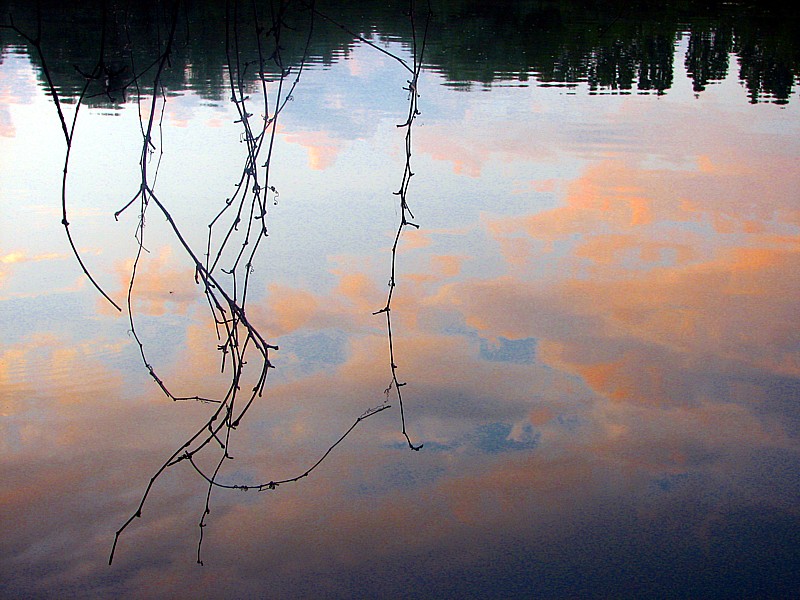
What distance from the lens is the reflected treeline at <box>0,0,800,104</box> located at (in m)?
9.44

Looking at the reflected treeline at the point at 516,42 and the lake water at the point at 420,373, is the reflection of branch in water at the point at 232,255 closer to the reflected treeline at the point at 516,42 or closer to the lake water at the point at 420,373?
the lake water at the point at 420,373

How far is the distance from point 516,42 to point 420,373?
35.1ft

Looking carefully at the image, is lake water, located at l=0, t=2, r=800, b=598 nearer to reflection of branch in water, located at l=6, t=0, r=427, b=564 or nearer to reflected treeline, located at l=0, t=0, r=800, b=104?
reflection of branch in water, located at l=6, t=0, r=427, b=564

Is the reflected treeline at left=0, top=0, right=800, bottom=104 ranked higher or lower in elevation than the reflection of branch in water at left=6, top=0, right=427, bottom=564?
higher

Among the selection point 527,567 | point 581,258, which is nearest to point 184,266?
point 581,258

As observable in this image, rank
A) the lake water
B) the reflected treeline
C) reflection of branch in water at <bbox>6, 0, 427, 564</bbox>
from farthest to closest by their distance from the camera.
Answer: the reflected treeline < the lake water < reflection of branch in water at <bbox>6, 0, 427, 564</bbox>

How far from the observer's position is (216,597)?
80.0 inches

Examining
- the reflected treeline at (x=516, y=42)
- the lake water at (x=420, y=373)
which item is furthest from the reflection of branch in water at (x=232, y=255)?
the reflected treeline at (x=516, y=42)

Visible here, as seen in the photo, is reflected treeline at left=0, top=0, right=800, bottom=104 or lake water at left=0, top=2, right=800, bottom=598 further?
reflected treeline at left=0, top=0, right=800, bottom=104

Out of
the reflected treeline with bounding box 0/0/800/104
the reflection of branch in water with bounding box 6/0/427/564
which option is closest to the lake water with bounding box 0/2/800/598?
the reflection of branch in water with bounding box 6/0/427/564

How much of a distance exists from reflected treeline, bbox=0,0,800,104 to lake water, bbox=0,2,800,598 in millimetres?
2447

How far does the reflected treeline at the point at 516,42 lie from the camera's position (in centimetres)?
944

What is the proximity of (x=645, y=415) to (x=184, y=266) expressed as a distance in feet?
6.44

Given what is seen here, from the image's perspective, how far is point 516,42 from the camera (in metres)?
13.0
